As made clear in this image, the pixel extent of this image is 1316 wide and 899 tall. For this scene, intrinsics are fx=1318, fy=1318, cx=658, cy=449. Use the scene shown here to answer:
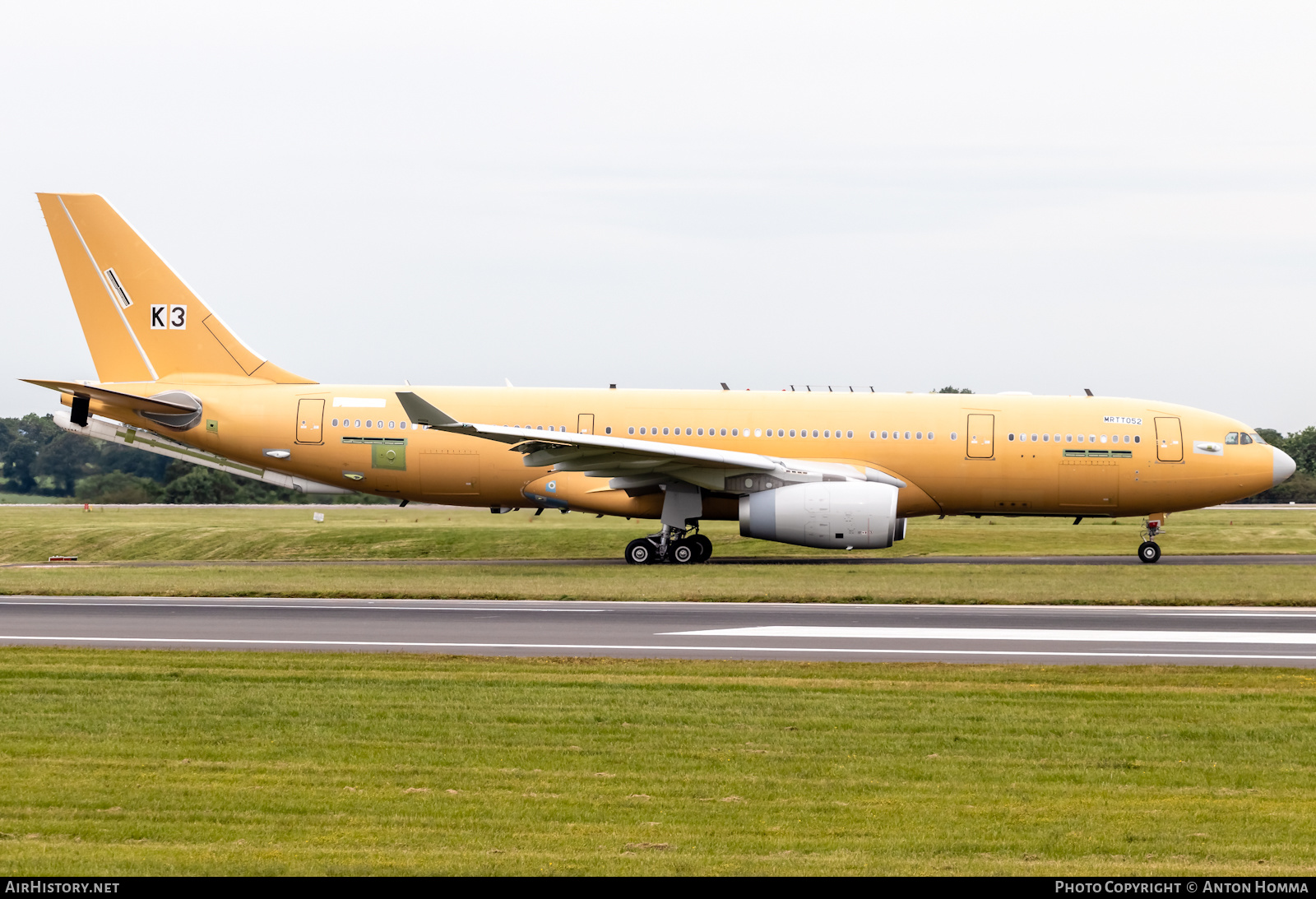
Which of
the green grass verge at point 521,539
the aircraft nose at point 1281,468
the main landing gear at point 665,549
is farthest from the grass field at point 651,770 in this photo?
the green grass verge at point 521,539

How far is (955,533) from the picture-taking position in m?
34.0

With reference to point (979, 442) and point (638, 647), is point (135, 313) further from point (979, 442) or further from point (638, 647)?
point (638, 647)

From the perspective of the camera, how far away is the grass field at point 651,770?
6.68 metres

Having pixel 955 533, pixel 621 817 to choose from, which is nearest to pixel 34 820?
pixel 621 817

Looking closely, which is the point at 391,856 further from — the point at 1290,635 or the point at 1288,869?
the point at 1290,635

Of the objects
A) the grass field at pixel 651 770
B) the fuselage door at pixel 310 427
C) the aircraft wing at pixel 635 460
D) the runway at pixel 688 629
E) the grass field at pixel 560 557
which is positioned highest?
→ the fuselage door at pixel 310 427

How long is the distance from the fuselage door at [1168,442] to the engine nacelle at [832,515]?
21.7 feet

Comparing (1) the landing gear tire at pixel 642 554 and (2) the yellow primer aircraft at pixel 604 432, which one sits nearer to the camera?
(1) the landing gear tire at pixel 642 554

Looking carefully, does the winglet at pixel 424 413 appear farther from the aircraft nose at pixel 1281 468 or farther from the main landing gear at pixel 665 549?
the aircraft nose at pixel 1281 468

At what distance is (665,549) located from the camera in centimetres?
2697

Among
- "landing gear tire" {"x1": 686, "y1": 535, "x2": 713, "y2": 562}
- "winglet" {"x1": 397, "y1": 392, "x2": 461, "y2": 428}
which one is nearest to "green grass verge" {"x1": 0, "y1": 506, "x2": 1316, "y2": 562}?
"landing gear tire" {"x1": 686, "y1": 535, "x2": 713, "y2": 562}

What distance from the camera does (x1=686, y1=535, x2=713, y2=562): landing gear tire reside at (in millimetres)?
27203

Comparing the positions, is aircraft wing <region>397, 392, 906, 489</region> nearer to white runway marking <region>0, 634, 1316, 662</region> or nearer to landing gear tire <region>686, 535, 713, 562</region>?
landing gear tire <region>686, 535, 713, 562</region>

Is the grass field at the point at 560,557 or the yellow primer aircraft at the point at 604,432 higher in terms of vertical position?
the yellow primer aircraft at the point at 604,432
